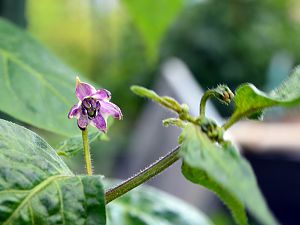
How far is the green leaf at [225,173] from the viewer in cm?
24

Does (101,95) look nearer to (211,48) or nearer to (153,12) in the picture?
(153,12)

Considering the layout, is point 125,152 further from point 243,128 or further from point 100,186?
point 100,186

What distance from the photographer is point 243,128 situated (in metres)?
3.16

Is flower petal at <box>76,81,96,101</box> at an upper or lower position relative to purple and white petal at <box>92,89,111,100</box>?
upper

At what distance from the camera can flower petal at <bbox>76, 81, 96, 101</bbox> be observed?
0.34 meters

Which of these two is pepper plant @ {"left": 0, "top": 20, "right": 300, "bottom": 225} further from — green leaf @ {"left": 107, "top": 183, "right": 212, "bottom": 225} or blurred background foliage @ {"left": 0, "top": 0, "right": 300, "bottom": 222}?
blurred background foliage @ {"left": 0, "top": 0, "right": 300, "bottom": 222}

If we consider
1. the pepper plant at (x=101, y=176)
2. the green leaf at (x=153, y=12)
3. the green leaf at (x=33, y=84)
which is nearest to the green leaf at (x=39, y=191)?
the pepper plant at (x=101, y=176)

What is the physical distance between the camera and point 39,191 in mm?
285

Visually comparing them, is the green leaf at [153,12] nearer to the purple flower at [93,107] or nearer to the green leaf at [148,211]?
the green leaf at [148,211]

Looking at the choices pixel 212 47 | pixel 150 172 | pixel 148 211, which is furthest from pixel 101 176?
pixel 212 47

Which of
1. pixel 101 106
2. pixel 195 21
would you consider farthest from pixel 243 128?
pixel 101 106

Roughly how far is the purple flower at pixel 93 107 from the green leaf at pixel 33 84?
15cm

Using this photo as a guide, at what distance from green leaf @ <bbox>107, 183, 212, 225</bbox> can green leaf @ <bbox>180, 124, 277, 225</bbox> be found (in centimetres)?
35

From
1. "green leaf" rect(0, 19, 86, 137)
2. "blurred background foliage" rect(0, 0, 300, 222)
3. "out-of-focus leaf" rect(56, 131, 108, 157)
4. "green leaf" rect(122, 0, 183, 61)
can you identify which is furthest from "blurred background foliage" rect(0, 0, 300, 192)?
"out-of-focus leaf" rect(56, 131, 108, 157)
